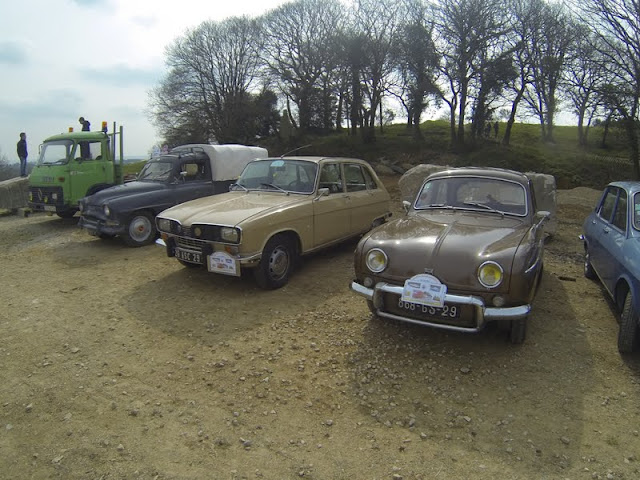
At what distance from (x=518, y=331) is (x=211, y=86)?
33.2m

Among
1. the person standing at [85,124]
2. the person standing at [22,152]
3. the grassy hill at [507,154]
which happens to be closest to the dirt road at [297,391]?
the person standing at [85,124]

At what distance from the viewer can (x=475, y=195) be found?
16.6 ft

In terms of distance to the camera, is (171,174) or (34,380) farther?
(171,174)

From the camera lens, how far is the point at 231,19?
3300cm

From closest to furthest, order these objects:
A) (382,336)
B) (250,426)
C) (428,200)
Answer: (250,426), (382,336), (428,200)

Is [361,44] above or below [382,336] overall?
above

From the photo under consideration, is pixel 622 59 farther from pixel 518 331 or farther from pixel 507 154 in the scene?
pixel 518 331

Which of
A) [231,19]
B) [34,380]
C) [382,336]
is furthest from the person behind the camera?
[231,19]

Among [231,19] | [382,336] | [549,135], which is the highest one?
[231,19]

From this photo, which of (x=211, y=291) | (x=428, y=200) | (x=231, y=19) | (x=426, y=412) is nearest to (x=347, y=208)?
(x=428, y=200)

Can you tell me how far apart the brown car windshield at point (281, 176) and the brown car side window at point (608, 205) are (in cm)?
383

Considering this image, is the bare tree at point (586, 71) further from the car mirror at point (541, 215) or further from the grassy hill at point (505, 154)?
the car mirror at point (541, 215)

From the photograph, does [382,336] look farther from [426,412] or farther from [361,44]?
[361,44]

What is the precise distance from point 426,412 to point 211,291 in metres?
3.28
